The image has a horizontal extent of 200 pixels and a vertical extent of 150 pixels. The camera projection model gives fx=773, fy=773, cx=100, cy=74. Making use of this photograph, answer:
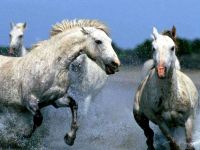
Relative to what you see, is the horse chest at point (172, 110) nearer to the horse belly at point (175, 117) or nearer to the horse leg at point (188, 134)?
the horse belly at point (175, 117)

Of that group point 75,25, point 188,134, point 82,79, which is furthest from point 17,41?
point 188,134

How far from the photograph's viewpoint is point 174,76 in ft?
32.1

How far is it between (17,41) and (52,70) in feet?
16.7

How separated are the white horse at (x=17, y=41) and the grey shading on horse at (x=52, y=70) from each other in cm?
427

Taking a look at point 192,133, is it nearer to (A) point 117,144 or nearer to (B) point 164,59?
(B) point 164,59

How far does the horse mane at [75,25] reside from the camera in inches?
433

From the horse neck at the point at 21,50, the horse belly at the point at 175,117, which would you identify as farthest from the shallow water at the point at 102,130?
the horse neck at the point at 21,50

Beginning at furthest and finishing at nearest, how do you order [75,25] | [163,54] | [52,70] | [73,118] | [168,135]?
1. [75,25]
2. [73,118]
3. [52,70]
4. [168,135]
5. [163,54]

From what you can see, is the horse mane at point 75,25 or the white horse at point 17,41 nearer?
the horse mane at point 75,25

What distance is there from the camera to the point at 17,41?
15273mm

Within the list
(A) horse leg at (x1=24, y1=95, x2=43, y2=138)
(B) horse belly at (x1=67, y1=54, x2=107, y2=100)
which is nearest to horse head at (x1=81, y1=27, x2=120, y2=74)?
(A) horse leg at (x1=24, y1=95, x2=43, y2=138)

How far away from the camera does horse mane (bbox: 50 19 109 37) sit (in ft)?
36.1

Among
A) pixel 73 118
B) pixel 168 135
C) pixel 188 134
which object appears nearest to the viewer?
pixel 188 134

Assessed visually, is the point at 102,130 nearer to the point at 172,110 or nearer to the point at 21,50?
the point at 21,50
